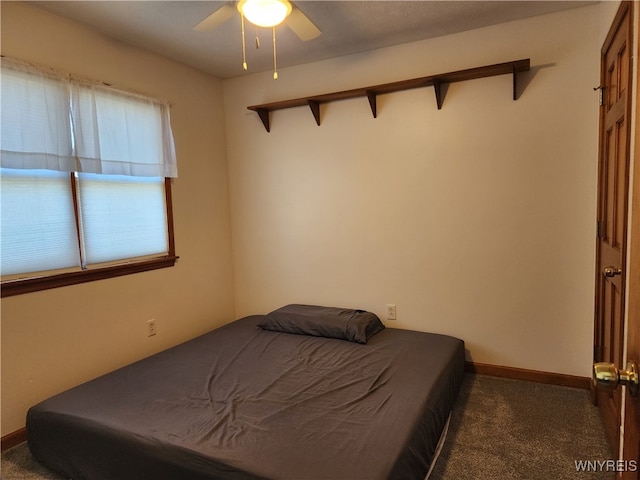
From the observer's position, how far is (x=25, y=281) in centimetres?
217

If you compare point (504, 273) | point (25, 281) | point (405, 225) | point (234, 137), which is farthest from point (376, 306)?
point (25, 281)

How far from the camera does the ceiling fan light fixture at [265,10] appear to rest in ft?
5.45

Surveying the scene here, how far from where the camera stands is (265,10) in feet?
5.56

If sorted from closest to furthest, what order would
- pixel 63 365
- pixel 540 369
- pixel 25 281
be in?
pixel 25 281, pixel 63 365, pixel 540 369

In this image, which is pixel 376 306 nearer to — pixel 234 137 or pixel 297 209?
pixel 297 209

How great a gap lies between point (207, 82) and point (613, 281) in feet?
10.9

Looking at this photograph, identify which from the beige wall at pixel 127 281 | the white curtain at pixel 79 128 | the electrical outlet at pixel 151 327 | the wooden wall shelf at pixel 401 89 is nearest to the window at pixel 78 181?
the white curtain at pixel 79 128

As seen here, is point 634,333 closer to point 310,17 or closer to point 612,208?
point 612,208

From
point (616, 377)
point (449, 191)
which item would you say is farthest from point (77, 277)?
point (616, 377)

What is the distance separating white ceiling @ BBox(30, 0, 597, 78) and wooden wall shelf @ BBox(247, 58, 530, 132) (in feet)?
1.06

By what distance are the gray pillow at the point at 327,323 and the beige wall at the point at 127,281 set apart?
75 centimetres

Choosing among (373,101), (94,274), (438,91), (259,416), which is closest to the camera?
(259,416)

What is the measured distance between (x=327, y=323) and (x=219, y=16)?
6.74ft

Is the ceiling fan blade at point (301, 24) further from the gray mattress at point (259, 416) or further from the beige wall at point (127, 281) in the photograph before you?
the gray mattress at point (259, 416)
